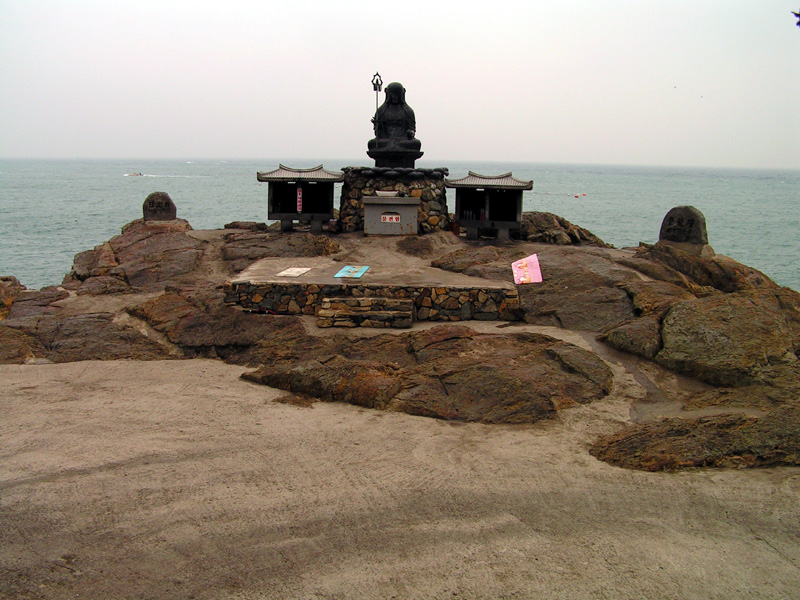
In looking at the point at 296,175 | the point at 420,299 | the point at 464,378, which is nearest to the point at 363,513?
the point at 464,378

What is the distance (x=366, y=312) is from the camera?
1196cm

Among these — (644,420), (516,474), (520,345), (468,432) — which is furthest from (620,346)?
(516,474)

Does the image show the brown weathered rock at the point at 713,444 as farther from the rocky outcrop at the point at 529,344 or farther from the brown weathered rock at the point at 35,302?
the brown weathered rock at the point at 35,302

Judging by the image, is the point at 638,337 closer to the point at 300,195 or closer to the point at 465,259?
the point at 465,259

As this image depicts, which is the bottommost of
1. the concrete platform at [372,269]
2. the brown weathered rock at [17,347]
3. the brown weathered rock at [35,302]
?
the brown weathered rock at [17,347]

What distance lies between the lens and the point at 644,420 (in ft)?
27.4

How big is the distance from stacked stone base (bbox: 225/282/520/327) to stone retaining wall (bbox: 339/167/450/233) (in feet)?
20.5

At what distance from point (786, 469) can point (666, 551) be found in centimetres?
195

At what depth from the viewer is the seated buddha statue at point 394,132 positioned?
19.4 metres

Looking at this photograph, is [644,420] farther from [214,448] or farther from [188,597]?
[188,597]

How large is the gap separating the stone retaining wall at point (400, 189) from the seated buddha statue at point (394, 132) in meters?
0.98

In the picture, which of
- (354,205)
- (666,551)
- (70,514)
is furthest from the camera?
(354,205)

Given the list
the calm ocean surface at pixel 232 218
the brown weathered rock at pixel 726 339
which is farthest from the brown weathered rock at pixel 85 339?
the calm ocean surface at pixel 232 218

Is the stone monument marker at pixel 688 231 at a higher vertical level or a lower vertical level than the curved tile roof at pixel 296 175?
lower
